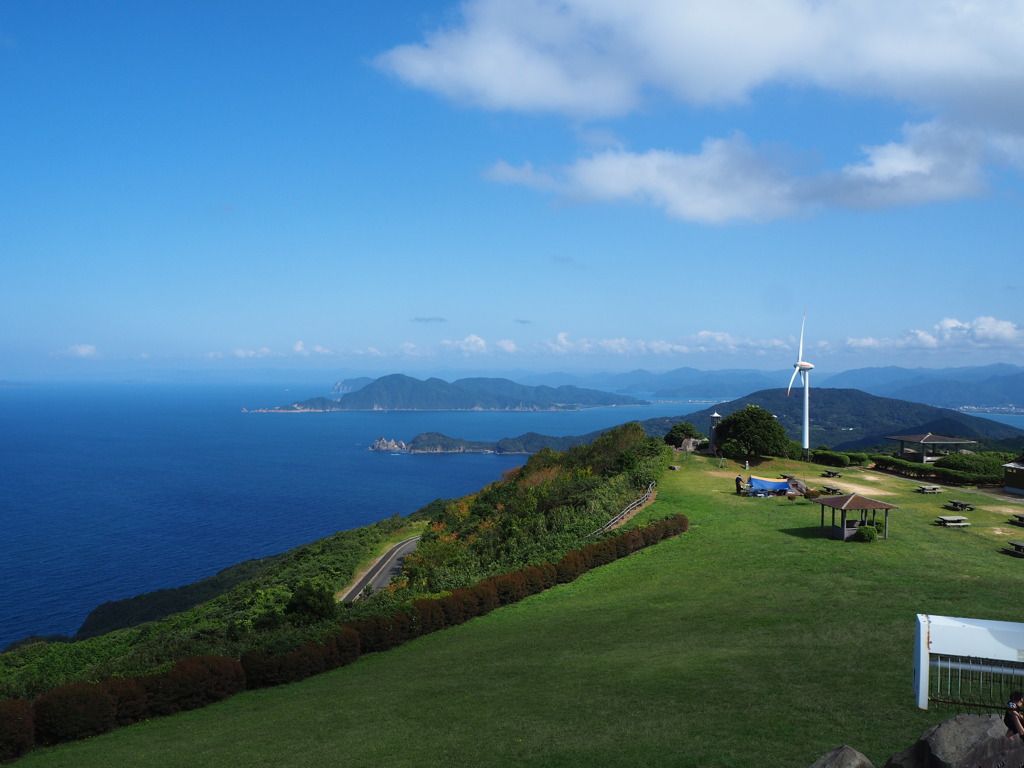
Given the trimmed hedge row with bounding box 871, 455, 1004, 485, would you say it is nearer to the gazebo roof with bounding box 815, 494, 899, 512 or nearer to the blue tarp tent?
the blue tarp tent

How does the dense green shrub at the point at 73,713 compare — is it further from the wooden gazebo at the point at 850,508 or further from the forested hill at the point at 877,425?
the forested hill at the point at 877,425

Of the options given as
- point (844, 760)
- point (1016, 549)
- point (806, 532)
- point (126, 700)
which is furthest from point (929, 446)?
point (126, 700)

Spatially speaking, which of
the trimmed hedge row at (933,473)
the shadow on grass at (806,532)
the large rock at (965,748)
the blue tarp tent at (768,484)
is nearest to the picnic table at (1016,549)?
the shadow on grass at (806,532)

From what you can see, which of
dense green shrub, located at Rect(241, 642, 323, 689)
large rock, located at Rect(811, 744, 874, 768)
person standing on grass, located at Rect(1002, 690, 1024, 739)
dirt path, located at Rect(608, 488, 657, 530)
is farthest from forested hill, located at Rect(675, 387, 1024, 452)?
large rock, located at Rect(811, 744, 874, 768)

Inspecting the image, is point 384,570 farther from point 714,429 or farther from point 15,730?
point 714,429

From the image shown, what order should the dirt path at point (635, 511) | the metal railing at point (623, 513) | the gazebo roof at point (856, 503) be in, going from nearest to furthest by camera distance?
the gazebo roof at point (856, 503)
the metal railing at point (623, 513)
the dirt path at point (635, 511)

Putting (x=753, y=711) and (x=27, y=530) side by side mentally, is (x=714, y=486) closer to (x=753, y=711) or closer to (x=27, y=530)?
(x=753, y=711)

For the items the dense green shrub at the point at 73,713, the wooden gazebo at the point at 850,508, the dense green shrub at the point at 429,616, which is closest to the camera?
the dense green shrub at the point at 73,713

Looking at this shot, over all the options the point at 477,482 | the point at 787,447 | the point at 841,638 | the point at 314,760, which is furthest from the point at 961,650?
the point at 477,482
